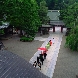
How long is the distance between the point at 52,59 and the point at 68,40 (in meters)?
5.00

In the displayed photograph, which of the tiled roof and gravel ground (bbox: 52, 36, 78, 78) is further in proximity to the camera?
gravel ground (bbox: 52, 36, 78, 78)

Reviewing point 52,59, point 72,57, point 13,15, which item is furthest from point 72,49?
point 13,15

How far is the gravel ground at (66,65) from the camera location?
1610cm

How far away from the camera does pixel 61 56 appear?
21953mm

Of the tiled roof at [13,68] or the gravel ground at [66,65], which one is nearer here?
the tiled roof at [13,68]

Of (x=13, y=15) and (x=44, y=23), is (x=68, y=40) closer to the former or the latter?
(x=13, y=15)

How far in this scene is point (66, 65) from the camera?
18516 millimetres

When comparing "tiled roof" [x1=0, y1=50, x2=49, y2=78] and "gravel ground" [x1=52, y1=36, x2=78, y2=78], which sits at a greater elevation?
"tiled roof" [x1=0, y1=50, x2=49, y2=78]

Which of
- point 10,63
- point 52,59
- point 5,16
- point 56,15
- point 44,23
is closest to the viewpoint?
point 10,63

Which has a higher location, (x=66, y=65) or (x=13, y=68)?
(x=13, y=68)

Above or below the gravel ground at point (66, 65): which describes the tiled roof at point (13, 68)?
above

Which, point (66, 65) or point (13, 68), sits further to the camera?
point (66, 65)

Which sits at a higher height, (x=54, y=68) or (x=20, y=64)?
(x=20, y=64)

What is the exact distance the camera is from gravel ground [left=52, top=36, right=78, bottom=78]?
16.1m
